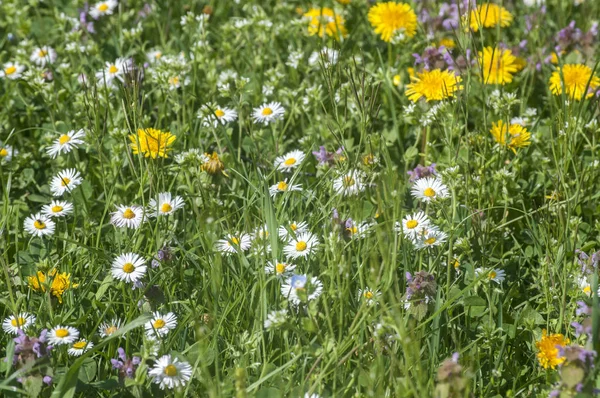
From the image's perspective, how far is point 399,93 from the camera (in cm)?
357

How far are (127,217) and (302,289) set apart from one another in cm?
83

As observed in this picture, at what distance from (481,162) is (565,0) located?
5.47 ft

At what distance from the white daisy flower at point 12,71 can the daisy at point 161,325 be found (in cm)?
164

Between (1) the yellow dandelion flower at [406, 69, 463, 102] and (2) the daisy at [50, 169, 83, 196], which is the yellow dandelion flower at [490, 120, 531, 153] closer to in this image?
(1) the yellow dandelion flower at [406, 69, 463, 102]

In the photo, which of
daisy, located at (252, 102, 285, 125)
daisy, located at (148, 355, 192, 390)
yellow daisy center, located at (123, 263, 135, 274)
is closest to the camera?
daisy, located at (148, 355, 192, 390)

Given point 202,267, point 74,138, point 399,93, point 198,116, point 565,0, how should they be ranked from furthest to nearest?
point 565,0 < point 399,93 < point 198,116 < point 74,138 < point 202,267

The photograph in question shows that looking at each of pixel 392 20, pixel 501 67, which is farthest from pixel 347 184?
pixel 392 20

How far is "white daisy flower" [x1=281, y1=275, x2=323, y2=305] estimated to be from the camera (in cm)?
187

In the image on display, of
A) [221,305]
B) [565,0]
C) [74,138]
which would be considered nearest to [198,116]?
[74,138]

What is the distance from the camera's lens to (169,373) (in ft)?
6.51

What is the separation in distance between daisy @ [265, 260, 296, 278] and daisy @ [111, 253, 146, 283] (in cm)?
33

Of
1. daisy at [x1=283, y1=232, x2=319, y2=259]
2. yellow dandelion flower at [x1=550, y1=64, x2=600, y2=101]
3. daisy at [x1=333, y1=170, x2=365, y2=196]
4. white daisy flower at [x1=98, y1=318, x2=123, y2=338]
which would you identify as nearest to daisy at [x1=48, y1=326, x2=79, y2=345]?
white daisy flower at [x1=98, y1=318, x2=123, y2=338]

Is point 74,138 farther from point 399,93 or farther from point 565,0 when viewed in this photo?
point 565,0

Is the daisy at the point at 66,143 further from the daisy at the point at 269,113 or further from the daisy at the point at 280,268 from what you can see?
the daisy at the point at 280,268
